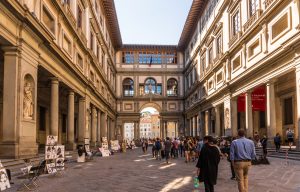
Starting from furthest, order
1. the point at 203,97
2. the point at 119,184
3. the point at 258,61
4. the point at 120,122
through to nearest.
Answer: the point at 120,122, the point at 203,97, the point at 258,61, the point at 119,184

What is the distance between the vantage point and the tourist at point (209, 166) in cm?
788

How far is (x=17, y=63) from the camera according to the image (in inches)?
571

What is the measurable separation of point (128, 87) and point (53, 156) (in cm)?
4720

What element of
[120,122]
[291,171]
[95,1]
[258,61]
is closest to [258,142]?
[258,61]

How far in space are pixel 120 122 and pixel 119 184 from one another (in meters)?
50.2

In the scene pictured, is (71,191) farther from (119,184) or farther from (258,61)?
(258,61)

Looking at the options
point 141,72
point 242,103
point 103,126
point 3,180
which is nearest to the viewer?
point 3,180

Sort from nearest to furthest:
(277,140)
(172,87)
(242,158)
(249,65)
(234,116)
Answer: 1. (242,158)
2. (277,140)
3. (249,65)
4. (234,116)
5. (172,87)

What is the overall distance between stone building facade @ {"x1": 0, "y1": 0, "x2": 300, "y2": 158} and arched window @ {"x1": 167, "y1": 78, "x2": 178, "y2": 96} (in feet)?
0.80

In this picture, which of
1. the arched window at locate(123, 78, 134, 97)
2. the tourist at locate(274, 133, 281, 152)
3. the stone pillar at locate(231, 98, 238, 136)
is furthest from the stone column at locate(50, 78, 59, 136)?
the arched window at locate(123, 78, 134, 97)

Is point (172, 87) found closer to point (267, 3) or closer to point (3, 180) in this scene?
point (267, 3)

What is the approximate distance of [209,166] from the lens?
7898mm

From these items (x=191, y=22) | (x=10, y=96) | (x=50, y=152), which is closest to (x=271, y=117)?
(x=50, y=152)

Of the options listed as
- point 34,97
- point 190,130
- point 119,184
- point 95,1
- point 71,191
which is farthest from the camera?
point 190,130
